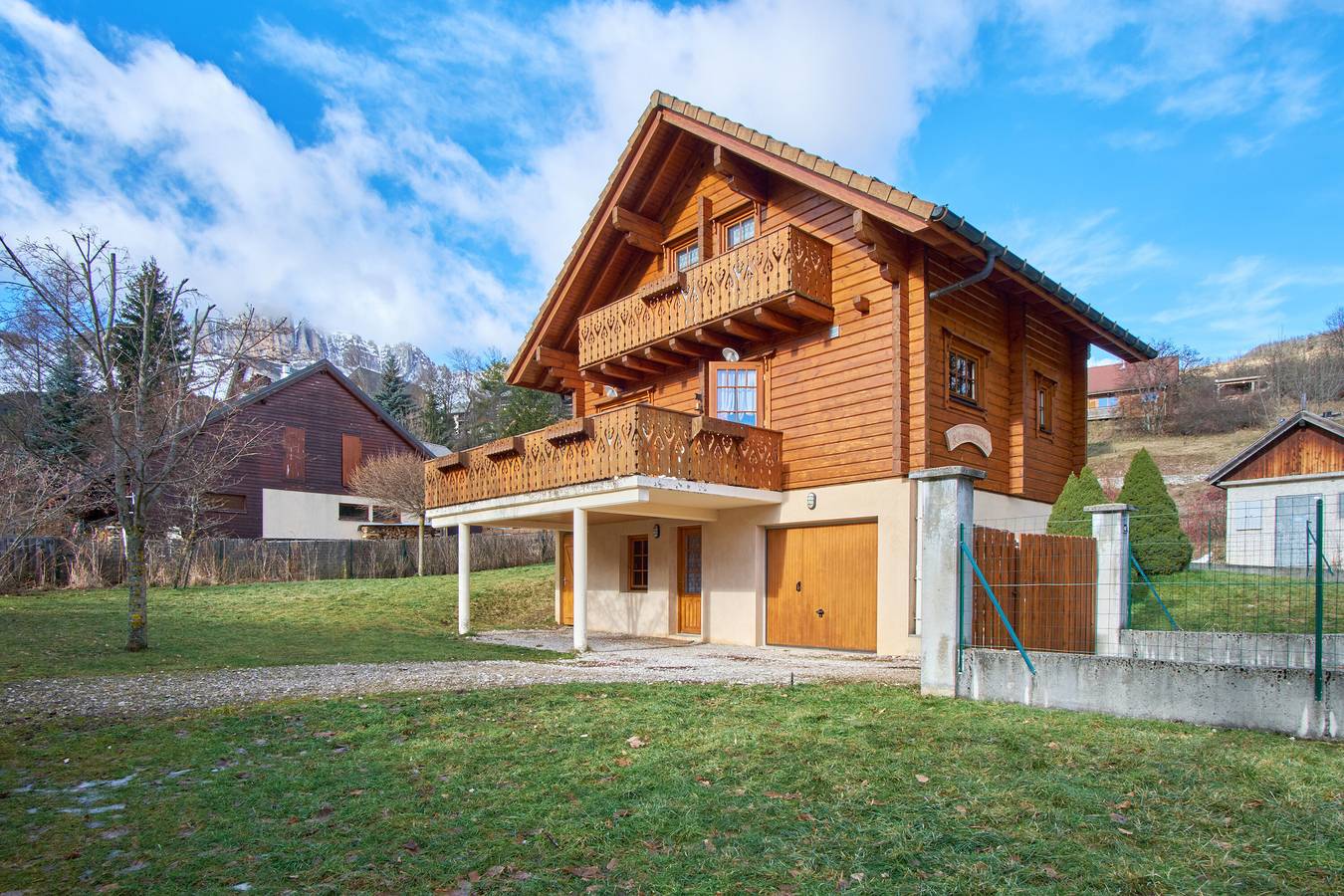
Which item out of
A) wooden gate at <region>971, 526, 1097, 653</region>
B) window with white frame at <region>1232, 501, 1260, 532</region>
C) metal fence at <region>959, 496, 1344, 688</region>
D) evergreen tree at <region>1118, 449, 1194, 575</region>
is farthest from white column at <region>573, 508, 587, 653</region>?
window with white frame at <region>1232, 501, 1260, 532</region>

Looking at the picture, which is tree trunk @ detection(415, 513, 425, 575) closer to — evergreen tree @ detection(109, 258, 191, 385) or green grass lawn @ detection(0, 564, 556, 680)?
green grass lawn @ detection(0, 564, 556, 680)

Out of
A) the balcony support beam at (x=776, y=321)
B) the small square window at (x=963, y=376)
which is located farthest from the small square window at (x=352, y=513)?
the small square window at (x=963, y=376)

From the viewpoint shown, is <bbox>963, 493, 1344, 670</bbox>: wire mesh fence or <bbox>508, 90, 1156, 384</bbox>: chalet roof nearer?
<bbox>963, 493, 1344, 670</bbox>: wire mesh fence

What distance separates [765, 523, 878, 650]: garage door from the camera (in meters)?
13.2

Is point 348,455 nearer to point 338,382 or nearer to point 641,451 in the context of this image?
point 338,382

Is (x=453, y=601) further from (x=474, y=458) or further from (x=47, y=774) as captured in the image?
(x=47, y=774)

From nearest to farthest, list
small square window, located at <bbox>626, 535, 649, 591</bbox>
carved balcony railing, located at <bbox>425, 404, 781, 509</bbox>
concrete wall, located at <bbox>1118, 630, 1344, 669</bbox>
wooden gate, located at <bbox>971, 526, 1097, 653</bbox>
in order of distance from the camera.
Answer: wooden gate, located at <bbox>971, 526, 1097, 653</bbox> < concrete wall, located at <bbox>1118, 630, 1344, 669</bbox> < carved balcony railing, located at <bbox>425, 404, 781, 509</bbox> < small square window, located at <bbox>626, 535, 649, 591</bbox>

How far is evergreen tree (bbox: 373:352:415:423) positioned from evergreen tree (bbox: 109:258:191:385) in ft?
138

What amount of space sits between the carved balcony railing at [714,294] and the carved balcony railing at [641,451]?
2.26m

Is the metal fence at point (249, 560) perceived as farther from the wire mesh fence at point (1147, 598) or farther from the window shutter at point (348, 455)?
the wire mesh fence at point (1147, 598)

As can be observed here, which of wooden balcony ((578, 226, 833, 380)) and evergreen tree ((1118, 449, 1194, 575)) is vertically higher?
wooden balcony ((578, 226, 833, 380))

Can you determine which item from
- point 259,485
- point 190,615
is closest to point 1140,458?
point 190,615

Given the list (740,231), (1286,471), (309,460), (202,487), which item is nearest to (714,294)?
(740,231)

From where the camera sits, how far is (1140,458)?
15.7 m
